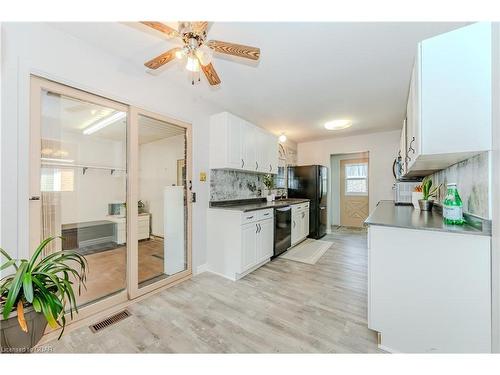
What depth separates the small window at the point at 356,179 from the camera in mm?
5645

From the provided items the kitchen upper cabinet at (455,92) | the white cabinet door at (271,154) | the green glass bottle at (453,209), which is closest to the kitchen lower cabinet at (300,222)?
the white cabinet door at (271,154)

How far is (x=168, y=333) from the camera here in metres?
1.59

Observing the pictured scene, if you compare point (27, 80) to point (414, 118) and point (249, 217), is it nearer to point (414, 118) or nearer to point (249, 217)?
point (249, 217)

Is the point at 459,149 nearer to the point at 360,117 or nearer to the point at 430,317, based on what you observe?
the point at 430,317

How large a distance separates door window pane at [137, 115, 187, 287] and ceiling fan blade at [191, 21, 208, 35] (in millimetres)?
1315

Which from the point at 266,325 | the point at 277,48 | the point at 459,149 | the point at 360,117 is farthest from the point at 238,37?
the point at 360,117

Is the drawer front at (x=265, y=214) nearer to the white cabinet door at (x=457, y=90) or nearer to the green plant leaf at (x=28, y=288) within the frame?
the white cabinet door at (x=457, y=90)

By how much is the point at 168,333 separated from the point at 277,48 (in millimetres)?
2594

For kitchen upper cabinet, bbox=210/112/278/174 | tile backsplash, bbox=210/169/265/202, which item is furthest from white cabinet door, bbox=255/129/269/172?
tile backsplash, bbox=210/169/265/202

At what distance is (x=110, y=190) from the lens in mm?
2023

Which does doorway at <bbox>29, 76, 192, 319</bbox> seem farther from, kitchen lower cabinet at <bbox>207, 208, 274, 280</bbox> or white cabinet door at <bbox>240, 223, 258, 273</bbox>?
white cabinet door at <bbox>240, 223, 258, 273</bbox>

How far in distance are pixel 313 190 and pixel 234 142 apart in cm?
245

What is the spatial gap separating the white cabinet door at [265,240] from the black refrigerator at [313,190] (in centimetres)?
176
